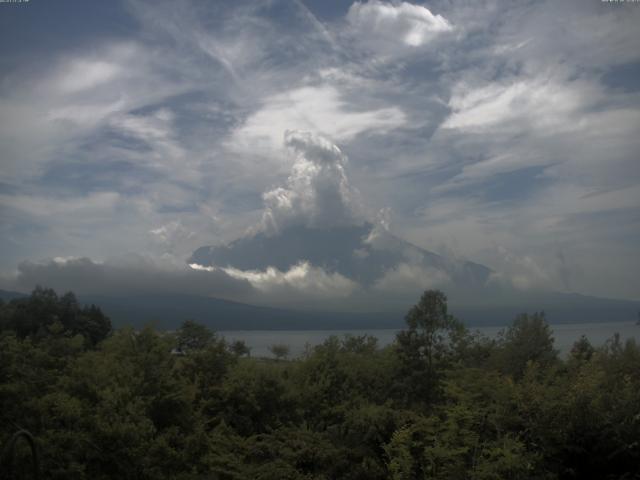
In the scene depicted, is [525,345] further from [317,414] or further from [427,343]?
[317,414]

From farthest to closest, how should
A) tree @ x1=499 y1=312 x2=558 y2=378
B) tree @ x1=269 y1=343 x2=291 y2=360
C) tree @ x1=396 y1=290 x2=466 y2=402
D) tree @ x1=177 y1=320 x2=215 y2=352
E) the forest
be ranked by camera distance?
1. tree @ x1=269 y1=343 x2=291 y2=360
2. tree @ x1=177 y1=320 x2=215 y2=352
3. tree @ x1=499 y1=312 x2=558 y2=378
4. tree @ x1=396 y1=290 x2=466 y2=402
5. the forest

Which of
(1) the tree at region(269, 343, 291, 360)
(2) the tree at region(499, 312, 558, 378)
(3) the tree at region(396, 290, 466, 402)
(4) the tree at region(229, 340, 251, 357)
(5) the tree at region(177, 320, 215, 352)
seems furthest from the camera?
(1) the tree at region(269, 343, 291, 360)

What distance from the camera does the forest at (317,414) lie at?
48.4 feet

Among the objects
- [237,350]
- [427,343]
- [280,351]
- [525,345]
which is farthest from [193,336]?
[280,351]

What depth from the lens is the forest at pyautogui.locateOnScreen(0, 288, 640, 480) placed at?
48.4ft

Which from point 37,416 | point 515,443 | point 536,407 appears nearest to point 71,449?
point 37,416

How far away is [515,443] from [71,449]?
11352 millimetres

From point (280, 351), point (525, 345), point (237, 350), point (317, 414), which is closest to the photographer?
point (317, 414)

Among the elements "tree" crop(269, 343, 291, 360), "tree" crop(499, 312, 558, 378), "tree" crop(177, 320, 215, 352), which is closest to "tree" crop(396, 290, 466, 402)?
"tree" crop(499, 312, 558, 378)

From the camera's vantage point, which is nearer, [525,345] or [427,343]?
[427,343]

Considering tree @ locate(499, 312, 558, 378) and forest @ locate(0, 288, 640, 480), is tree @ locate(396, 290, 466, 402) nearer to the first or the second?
forest @ locate(0, 288, 640, 480)

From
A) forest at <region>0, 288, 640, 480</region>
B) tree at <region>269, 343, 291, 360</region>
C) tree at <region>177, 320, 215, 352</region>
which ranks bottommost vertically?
tree at <region>269, 343, 291, 360</region>

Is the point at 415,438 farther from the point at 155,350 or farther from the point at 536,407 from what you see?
the point at 155,350

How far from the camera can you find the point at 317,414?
2298cm
